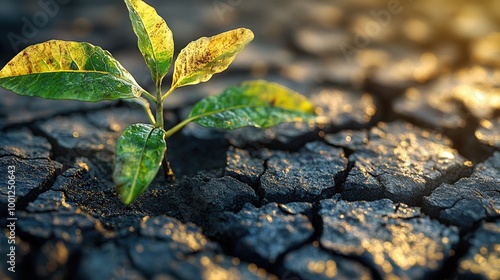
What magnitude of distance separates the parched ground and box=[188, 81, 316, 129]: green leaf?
212 mm

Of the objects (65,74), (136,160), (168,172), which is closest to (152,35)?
(65,74)

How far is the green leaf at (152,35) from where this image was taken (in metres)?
1.46

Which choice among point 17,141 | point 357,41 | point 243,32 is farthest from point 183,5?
point 243,32

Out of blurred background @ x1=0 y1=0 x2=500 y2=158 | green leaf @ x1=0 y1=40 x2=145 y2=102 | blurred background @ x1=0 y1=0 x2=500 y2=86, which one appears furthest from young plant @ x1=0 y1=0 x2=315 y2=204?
blurred background @ x1=0 y1=0 x2=500 y2=86

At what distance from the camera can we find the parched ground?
4.41 ft

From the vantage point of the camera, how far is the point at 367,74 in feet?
8.75

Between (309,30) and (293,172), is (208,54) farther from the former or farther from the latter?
(309,30)

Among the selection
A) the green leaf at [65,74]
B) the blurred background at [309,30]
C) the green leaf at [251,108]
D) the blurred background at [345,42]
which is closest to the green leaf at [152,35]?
the green leaf at [65,74]

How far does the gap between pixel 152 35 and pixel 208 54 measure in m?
0.19

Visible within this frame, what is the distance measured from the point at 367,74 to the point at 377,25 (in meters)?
0.72

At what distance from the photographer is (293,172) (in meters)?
1.78

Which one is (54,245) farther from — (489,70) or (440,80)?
(489,70)

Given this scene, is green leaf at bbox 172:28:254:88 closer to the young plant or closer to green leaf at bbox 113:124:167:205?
the young plant

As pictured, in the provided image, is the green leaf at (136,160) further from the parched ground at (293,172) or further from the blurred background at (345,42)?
the blurred background at (345,42)
